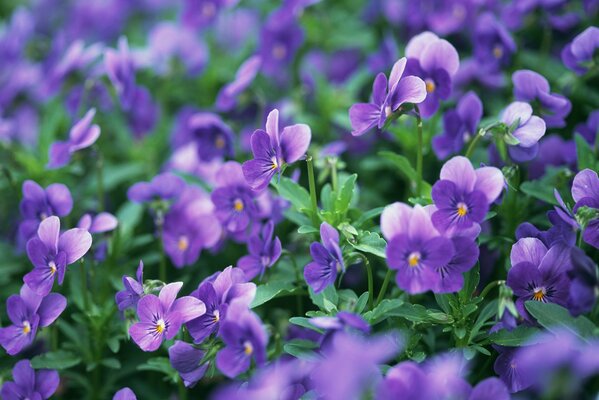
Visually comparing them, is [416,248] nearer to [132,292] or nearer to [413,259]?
[413,259]

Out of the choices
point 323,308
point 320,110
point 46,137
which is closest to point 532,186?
point 323,308

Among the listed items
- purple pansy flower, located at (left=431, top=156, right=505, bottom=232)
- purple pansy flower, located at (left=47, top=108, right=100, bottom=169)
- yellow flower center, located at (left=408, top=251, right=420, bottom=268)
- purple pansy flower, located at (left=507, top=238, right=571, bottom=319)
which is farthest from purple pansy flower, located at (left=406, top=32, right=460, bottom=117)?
purple pansy flower, located at (left=47, top=108, right=100, bottom=169)

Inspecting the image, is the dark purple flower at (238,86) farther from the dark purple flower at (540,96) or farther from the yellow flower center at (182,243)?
the dark purple flower at (540,96)

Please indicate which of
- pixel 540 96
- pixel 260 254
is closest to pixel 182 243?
pixel 260 254

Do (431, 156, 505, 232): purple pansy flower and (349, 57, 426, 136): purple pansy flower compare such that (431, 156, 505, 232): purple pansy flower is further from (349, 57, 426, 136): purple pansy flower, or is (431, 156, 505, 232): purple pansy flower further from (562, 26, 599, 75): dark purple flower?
(562, 26, 599, 75): dark purple flower

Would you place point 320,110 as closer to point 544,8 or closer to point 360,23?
point 360,23

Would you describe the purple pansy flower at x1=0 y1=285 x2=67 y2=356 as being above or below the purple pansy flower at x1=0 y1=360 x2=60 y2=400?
above

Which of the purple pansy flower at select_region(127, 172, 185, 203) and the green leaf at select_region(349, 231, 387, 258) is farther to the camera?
the purple pansy flower at select_region(127, 172, 185, 203)

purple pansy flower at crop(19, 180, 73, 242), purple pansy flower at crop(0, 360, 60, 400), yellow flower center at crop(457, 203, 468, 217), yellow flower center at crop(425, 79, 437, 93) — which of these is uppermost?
yellow flower center at crop(425, 79, 437, 93)
